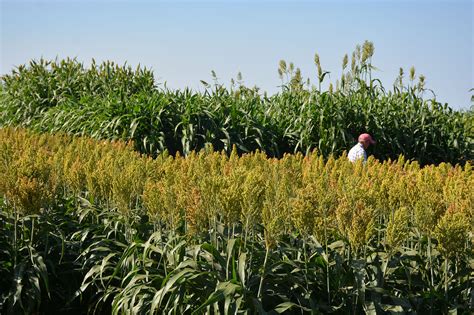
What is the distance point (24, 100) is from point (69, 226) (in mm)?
10536

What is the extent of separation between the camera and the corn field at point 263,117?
37.4ft

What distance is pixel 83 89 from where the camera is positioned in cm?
1509

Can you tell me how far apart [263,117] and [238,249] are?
8.26 m

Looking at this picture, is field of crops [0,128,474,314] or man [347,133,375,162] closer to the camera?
field of crops [0,128,474,314]

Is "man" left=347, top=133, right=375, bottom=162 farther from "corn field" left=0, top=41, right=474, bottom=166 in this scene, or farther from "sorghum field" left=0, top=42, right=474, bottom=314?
"sorghum field" left=0, top=42, right=474, bottom=314

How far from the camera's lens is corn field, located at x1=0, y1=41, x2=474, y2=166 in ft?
37.4

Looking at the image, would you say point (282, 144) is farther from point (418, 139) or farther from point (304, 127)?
point (418, 139)

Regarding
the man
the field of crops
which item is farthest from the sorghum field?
the man

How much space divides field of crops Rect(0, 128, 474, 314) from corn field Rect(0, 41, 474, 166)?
18.4ft

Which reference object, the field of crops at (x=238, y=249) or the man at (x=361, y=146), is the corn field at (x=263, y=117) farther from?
the field of crops at (x=238, y=249)

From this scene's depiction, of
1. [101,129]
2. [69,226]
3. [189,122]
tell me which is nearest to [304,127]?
[189,122]

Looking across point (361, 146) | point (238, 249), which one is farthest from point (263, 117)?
point (238, 249)

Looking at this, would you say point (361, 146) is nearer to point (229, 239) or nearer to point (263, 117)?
point (263, 117)

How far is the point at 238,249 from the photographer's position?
164 inches
